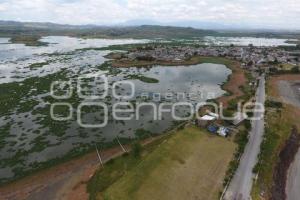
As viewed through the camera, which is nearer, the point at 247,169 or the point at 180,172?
the point at 180,172

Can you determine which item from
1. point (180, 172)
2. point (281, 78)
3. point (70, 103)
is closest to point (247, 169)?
point (180, 172)

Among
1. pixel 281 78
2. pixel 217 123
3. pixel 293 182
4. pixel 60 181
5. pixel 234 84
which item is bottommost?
pixel 60 181

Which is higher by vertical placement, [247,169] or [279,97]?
[279,97]

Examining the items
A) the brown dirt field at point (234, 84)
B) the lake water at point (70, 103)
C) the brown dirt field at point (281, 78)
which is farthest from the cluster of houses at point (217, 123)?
the brown dirt field at point (281, 78)

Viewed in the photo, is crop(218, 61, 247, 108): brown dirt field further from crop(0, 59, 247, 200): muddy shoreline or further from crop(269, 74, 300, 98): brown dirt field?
crop(0, 59, 247, 200): muddy shoreline

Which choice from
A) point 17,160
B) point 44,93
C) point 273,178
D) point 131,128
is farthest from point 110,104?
point 273,178

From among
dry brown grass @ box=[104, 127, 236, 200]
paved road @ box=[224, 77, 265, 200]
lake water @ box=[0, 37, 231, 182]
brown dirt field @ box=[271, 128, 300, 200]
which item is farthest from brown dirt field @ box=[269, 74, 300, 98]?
dry brown grass @ box=[104, 127, 236, 200]

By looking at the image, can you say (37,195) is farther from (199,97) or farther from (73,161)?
(199,97)

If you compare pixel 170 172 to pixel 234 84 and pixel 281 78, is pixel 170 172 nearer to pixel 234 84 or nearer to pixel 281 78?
pixel 234 84
